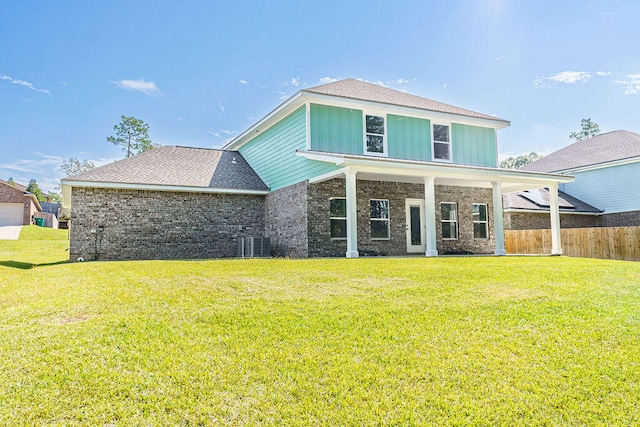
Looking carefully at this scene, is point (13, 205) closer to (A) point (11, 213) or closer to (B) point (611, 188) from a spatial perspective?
(A) point (11, 213)

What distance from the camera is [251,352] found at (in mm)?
3613

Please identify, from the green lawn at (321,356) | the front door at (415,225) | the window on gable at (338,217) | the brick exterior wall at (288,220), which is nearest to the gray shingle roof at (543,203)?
the front door at (415,225)

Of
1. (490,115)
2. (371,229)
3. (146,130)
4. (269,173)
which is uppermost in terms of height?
Answer: (146,130)

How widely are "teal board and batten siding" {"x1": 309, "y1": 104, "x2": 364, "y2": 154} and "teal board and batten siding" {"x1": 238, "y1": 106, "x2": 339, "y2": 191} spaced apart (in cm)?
35

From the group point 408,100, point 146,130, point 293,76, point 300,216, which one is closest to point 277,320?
point 300,216

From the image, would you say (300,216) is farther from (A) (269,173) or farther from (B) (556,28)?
(B) (556,28)

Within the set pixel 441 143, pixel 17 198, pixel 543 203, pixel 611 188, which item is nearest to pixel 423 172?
pixel 441 143

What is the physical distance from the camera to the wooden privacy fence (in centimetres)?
1415

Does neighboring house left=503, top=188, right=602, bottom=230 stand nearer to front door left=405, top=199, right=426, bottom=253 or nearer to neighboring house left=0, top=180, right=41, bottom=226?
front door left=405, top=199, right=426, bottom=253

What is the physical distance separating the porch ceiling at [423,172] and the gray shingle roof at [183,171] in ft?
12.2

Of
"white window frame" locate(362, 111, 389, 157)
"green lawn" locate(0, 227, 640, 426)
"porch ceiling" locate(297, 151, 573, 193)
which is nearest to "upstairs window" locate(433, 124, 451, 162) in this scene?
"porch ceiling" locate(297, 151, 573, 193)

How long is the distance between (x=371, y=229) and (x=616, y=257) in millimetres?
8366

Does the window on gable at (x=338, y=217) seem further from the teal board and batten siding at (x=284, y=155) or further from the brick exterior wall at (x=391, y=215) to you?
the teal board and batten siding at (x=284, y=155)

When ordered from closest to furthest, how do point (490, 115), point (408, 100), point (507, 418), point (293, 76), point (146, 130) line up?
1. point (507, 418)
2. point (408, 100)
3. point (490, 115)
4. point (293, 76)
5. point (146, 130)
